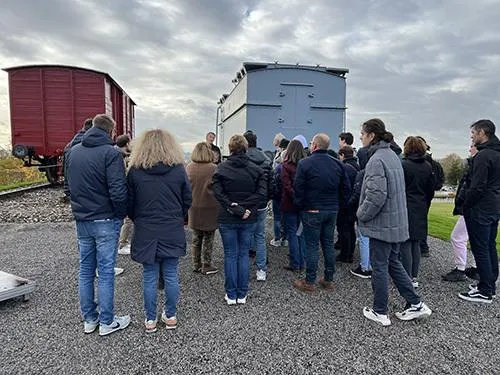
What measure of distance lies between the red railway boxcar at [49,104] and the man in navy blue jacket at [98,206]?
34.8ft

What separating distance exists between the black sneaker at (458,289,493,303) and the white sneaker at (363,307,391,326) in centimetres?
138

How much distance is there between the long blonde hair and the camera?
336cm

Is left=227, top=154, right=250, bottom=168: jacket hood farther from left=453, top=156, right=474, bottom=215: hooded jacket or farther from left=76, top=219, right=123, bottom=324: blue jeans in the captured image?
left=453, top=156, right=474, bottom=215: hooded jacket

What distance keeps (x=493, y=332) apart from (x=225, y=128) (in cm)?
1228

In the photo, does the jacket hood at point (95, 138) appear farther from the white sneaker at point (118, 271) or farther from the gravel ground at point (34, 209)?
the gravel ground at point (34, 209)

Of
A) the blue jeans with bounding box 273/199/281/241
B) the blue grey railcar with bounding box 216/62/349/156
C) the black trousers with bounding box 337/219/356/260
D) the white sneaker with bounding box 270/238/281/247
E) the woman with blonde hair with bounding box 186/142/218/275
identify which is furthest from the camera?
the blue grey railcar with bounding box 216/62/349/156

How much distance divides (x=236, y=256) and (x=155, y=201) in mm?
1325

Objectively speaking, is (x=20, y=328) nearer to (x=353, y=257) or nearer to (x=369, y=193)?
(x=369, y=193)

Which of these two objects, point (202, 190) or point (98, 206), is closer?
point (98, 206)

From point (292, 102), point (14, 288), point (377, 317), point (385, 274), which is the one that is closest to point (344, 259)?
point (377, 317)

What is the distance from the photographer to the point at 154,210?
11.1 feet

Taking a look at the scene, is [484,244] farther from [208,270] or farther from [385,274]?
[208,270]

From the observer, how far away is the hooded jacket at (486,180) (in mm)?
4172

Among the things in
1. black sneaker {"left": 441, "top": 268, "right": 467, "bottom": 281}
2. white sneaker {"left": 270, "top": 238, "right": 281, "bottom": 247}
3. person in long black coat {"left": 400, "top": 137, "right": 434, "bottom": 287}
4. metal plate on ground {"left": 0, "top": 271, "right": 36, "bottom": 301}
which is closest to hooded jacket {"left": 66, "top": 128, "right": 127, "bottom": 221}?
metal plate on ground {"left": 0, "top": 271, "right": 36, "bottom": 301}
